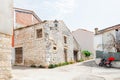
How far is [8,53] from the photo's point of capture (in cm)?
979

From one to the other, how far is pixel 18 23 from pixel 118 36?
39.3ft

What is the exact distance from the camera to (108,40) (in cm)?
1978

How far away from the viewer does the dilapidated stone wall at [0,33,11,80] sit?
930 centimetres

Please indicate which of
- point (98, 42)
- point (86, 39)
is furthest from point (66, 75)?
point (86, 39)

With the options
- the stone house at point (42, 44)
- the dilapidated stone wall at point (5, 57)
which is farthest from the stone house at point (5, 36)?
the stone house at point (42, 44)

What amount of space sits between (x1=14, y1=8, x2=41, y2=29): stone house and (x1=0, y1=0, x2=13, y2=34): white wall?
12.2 m

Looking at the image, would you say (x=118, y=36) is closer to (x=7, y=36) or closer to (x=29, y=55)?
(x=29, y=55)

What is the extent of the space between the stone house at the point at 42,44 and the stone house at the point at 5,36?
800 centimetres

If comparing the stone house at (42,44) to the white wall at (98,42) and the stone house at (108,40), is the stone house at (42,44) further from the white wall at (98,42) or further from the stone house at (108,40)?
the stone house at (108,40)

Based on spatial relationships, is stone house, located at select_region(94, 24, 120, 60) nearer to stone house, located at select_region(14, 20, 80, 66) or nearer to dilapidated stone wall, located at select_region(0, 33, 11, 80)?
stone house, located at select_region(14, 20, 80, 66)

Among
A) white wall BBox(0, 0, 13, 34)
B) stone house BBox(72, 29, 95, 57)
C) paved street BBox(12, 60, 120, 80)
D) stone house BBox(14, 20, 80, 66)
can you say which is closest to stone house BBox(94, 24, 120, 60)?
stone house BBox(14, 20, 80, 66)

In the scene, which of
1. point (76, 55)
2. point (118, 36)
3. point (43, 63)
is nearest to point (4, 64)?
point (43, 63)

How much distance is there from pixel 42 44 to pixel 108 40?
286 inches

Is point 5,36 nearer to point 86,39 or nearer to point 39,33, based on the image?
point 39,33
